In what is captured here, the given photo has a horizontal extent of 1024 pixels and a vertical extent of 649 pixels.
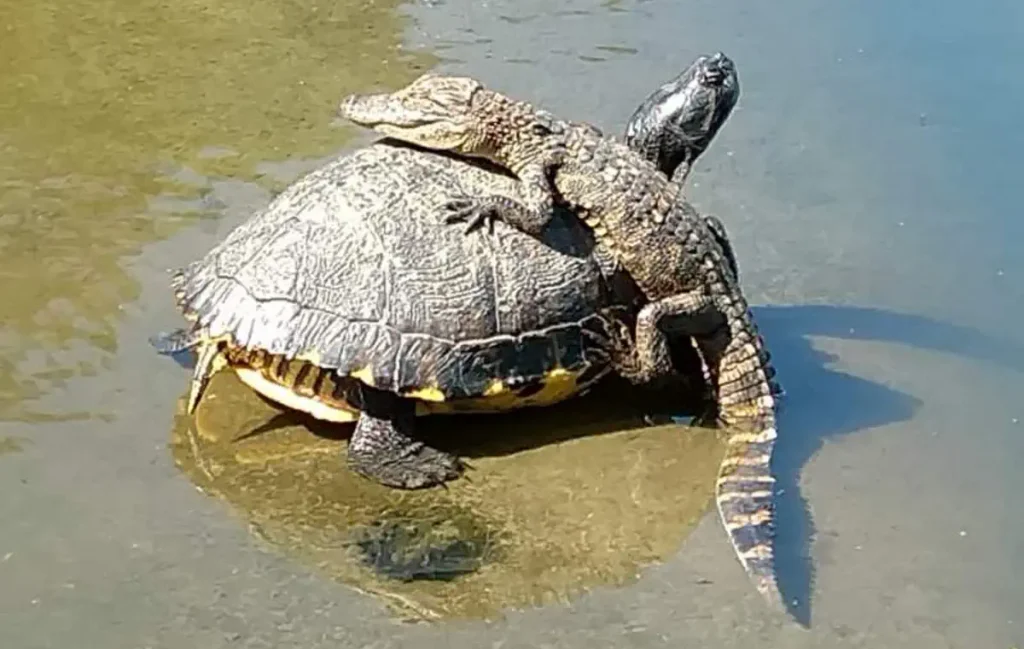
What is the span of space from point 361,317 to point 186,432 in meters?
0.66

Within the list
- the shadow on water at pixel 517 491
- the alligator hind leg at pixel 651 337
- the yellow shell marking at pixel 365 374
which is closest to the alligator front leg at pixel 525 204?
the alligator hind leg at pixel 651 337

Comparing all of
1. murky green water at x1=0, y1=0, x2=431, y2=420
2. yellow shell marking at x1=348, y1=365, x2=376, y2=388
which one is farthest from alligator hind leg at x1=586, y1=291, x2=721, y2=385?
murky green water at x1=0, y1=0, x2=431, y2=420

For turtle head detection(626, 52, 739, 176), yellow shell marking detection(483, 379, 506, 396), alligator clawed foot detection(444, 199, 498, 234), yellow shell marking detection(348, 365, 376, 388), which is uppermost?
turtle head detection(626, 52, 739, 176)

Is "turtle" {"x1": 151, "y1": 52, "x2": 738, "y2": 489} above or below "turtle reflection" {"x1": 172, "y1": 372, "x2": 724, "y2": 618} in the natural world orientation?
above

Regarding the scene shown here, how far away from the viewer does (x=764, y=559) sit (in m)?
4.26

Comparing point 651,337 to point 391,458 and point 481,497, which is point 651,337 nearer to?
point 481,497

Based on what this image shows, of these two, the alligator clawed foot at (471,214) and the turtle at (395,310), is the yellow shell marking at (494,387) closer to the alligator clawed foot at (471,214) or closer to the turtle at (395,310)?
the turtle at (395,310)

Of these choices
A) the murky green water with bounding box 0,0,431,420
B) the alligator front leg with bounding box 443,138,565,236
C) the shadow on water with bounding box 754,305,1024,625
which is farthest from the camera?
the murky green water with bounding box 0,0,431,420

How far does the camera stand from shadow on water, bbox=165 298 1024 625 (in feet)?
13.7

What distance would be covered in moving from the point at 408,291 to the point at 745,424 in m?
1.15

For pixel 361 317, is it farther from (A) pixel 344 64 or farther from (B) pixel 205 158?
(A) pixel 344 64

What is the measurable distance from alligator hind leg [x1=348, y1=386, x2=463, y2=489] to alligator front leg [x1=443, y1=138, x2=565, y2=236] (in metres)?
0.56

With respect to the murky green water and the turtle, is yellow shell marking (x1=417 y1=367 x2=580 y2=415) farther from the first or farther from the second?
the murky green water

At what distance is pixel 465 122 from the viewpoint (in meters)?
4.86
